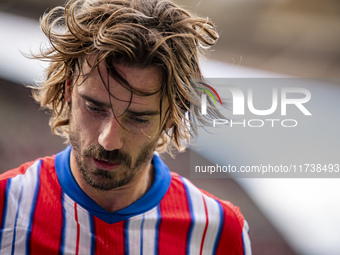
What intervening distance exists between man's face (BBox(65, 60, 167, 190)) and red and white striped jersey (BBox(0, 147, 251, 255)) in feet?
0.31

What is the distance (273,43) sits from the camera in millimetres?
2018

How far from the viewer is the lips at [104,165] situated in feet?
3.28

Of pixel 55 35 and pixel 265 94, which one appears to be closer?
pixel 55 35

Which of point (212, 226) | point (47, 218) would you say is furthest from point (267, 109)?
point (47, 218)

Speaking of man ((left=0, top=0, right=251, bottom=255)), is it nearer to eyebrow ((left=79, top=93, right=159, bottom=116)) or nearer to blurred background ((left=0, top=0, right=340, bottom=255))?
eyebrow ((left=79, top=93, right=159, bottom=116))

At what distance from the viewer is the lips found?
100 centimetres

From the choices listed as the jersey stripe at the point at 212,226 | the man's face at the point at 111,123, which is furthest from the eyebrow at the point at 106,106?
the jersey stripe at the point at 212,226

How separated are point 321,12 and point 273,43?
11.5 inches

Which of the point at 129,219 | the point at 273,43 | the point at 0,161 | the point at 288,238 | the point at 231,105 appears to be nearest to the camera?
the point at 129,219

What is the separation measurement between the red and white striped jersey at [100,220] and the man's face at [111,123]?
96 mm

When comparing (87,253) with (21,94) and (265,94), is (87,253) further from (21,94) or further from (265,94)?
(21,94)

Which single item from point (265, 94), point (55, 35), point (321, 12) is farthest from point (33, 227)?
point (321, 12)

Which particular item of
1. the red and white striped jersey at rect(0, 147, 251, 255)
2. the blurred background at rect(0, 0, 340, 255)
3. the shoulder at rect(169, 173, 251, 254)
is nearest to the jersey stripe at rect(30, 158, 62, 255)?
the red and white striped jersey at rect(0, 147, 251, 255)

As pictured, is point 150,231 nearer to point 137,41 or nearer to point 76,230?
point 76,230
